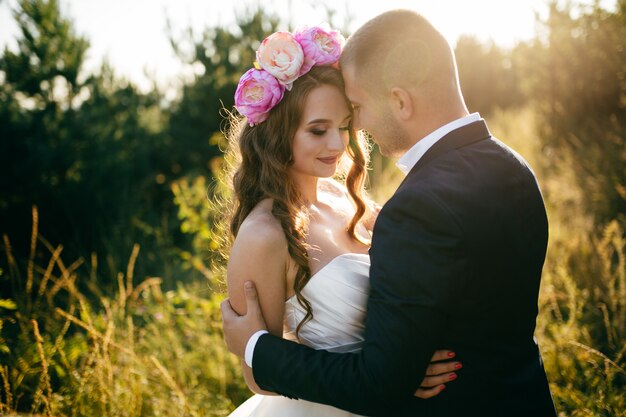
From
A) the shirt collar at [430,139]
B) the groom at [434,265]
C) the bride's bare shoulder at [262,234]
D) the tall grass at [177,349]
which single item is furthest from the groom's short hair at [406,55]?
the tall grass at [177,349]

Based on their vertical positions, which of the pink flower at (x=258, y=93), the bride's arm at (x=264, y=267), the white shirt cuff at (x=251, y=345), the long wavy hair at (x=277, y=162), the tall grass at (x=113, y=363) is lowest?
the tall grass at (x=113, y=363)

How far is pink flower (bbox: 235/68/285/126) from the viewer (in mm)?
2393

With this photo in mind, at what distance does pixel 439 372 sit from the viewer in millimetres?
1699

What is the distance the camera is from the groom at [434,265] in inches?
61.4

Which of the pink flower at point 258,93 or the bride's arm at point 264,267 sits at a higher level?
the pink flower at point 258,93

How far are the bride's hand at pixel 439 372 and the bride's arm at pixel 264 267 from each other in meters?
0.71

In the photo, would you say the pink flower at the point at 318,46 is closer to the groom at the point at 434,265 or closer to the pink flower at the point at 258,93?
the pink flower at the point at 258,93

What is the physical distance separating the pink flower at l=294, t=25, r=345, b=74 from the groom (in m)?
0.43

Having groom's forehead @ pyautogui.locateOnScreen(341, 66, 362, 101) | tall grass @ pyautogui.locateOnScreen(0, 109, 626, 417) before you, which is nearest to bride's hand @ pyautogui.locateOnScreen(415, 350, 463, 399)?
groom's forehead @ pyautogui.locateOnScreen(341, 66, 362, 101)

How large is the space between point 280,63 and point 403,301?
136 centimetres

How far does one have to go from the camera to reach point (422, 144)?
1840 millimetres

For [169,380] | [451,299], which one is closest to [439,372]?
[451,299]

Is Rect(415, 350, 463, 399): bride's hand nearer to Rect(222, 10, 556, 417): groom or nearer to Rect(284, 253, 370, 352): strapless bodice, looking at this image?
Rect(222, 10, 556, 417): groom

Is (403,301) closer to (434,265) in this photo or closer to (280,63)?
(434,265)
